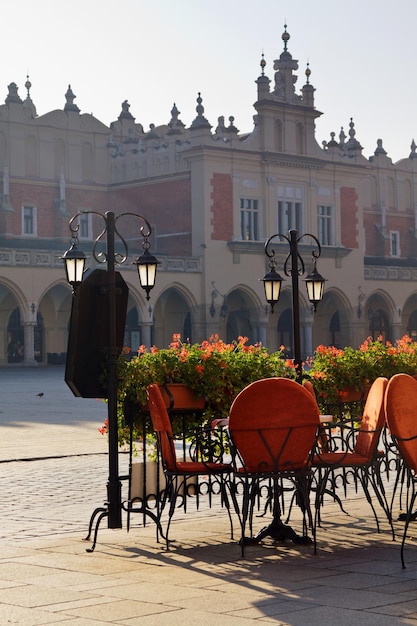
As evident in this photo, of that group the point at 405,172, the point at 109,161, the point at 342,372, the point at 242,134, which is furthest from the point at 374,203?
the point at 342,372

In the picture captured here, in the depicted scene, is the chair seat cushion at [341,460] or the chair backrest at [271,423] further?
the chair seat cushion at [341,460]

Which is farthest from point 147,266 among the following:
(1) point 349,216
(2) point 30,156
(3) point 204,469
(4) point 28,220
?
(1) point 349,216

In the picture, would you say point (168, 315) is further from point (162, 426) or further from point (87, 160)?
point (162, 426)

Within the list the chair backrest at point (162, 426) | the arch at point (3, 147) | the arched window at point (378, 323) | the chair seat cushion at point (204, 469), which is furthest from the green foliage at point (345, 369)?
the arched window at point (378, 323)

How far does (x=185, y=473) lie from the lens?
7.24 meters

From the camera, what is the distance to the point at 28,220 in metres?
50.4

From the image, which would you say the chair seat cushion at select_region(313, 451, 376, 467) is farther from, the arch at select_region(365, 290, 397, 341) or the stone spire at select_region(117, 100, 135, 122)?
the stone spire at select_region(117, 100, 135, 122)

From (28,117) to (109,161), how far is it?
14.2ft

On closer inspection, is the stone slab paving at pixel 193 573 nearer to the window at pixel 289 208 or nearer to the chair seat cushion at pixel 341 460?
the chair seat cushion at pixel 341 460

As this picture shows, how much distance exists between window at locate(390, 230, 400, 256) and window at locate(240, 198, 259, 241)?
13786 mm

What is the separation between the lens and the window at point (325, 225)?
53.7 metres

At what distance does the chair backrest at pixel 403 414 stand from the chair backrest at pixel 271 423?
0.42 meters

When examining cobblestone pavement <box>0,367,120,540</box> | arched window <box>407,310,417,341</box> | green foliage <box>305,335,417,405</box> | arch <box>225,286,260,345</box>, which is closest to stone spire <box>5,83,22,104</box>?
arch <box>225,286,260,345</box>

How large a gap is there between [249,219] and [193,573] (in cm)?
4480
